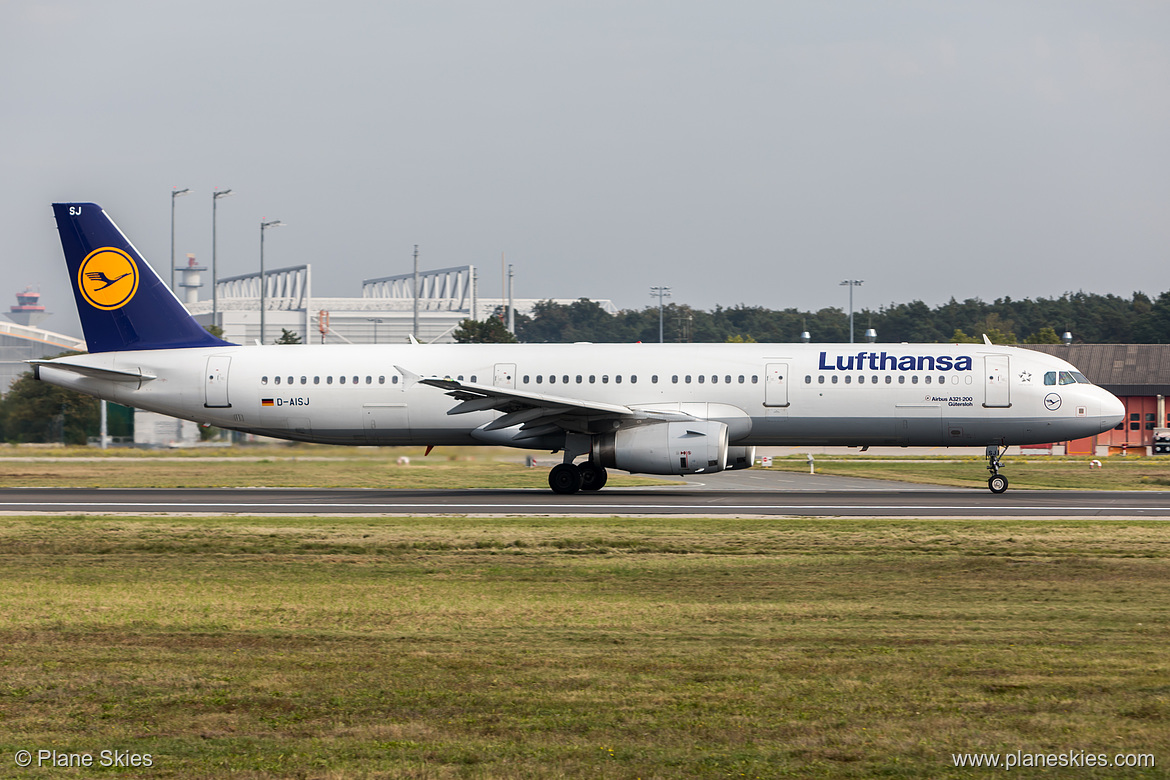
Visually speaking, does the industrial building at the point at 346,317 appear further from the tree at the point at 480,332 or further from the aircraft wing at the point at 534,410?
the aircraft wing at the point at 534,410

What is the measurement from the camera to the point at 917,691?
9.05 m

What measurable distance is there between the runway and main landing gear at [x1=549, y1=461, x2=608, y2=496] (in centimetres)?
28

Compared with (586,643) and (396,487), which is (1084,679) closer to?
(586,643)

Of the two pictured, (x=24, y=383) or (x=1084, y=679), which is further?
(x=24, y=383)

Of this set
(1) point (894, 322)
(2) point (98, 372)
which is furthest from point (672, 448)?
(1) point (894, 322)

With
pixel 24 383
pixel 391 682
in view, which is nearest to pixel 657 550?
pixel 391 682

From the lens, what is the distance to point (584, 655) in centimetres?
1044

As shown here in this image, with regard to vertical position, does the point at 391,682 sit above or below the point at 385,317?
below

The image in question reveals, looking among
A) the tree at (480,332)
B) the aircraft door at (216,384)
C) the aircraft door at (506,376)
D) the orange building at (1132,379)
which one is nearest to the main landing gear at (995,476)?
the aircraft door at (506,376)

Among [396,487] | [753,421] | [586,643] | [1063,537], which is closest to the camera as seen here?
[586,643]

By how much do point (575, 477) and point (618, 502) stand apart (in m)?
2.60

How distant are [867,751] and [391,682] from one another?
12.9 ft

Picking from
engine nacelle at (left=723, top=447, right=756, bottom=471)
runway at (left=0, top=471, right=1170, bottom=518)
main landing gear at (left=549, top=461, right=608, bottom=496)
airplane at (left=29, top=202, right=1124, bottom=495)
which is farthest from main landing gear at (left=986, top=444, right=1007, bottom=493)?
main landing gear at (left=549, top=461, right=608, bottom=496)

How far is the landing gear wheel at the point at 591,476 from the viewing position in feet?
95.0
